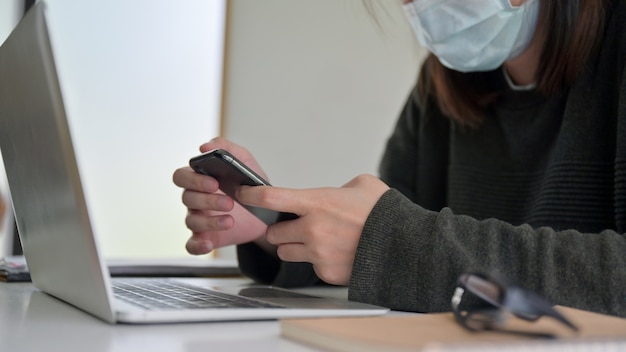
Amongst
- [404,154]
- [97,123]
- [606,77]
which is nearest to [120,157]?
[97,123]

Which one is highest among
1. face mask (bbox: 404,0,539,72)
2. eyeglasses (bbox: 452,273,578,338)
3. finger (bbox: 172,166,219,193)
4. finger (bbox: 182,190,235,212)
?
face mask (bbox: 404,0,539,72)

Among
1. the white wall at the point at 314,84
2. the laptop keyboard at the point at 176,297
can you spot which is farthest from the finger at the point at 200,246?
the white wall at the point at 314,84

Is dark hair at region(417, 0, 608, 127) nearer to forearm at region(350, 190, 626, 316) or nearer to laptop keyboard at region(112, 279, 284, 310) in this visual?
forearm at region(350, 190, 626, 316)

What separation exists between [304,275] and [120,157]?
6.29 ft

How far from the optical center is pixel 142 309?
0.53 meters

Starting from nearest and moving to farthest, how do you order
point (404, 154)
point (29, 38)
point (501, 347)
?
point (501, 347) → point (29, 38) → point (404, 154)

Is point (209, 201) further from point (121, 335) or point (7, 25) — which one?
point (7, 25)

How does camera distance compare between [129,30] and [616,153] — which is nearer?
[616,153]

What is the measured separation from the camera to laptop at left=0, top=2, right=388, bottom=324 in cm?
49

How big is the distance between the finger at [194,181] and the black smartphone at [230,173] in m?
0.01

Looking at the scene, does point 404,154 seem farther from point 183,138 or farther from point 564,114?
point 183,138

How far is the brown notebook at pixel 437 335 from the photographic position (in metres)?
0.34

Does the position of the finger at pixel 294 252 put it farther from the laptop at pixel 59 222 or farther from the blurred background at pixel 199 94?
the blurred background at pixel 199 94

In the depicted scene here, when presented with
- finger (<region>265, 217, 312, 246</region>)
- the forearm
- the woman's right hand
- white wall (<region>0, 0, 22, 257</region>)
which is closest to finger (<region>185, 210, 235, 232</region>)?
the woman's right hand
